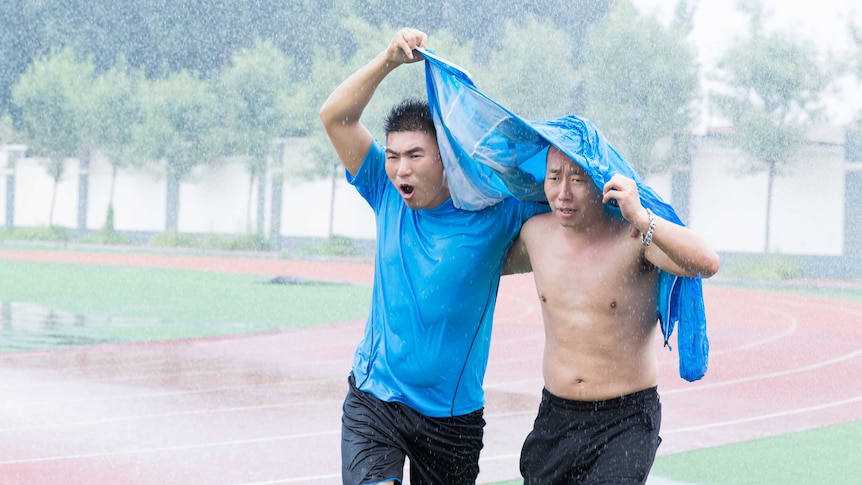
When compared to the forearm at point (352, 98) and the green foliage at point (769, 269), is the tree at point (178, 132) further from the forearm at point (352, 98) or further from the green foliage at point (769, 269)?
the forearm at point (352, 98)

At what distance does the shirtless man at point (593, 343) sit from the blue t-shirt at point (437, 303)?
0.73 ft

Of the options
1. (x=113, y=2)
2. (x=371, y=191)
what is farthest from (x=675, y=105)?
(x=113, y=2)

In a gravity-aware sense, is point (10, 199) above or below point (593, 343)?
above

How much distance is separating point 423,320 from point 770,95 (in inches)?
1079

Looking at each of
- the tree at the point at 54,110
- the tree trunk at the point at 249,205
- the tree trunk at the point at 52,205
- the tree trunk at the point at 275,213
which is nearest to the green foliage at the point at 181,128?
the tree trunk at the point at 249,205

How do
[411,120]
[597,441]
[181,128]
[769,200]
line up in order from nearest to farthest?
[597,441] < [411,120] < [769,200] < [181,128]

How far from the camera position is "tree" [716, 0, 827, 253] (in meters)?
28.1

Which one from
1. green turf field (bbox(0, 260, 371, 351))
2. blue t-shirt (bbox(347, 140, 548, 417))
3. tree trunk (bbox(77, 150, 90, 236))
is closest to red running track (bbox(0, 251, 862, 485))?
green turf field (bbox(0, 260, 371, 351))

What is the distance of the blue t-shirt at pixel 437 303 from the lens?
370 cm

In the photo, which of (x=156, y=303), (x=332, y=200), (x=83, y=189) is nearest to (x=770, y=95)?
(x=332, y=200)

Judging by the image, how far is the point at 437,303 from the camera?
3689mm

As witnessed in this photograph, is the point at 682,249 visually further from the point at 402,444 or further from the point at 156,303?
the point at 156,303

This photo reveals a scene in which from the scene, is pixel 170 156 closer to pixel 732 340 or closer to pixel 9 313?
pixel 9 313

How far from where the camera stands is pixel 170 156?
126 ft
